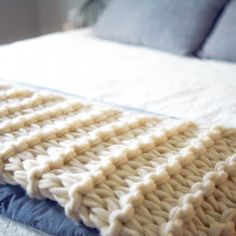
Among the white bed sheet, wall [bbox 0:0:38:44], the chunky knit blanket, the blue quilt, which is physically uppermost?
the chunky knit blanket

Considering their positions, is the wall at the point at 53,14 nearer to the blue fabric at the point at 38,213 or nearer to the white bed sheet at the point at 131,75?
the white bed sheet at the point at 131,75

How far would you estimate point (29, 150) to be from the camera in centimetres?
78

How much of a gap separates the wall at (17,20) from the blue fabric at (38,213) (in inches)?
92.1

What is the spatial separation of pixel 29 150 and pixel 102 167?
0.16 metres

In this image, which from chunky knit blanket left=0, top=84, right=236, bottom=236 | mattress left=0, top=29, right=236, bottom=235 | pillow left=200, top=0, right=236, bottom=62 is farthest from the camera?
pillow left=200, top=0, right=236, bottom=62

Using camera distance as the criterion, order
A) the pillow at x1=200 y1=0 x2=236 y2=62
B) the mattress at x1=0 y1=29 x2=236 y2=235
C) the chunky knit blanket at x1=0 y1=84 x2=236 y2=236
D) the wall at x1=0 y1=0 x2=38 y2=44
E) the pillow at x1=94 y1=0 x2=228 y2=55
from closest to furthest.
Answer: the chunky knit blanket at x1=0 y1=84 x2=236 y2=236
the mattress at x1=0 y1=29 x2=236 y2=235
the pillow at x1=200 y1=0 x2=236 y2=62
the pillow at x1=94 y1=0 x2=228 y2=55
the wall at x1=0 y1=0 x2=38 y2=44

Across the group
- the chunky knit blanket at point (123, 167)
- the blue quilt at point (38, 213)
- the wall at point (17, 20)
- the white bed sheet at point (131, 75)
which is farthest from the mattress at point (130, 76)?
the wall at point (17, 20)

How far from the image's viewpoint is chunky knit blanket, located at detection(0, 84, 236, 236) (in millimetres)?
617

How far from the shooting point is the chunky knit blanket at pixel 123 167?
2.02 ft

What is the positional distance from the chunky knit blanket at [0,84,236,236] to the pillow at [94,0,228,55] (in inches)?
37.9

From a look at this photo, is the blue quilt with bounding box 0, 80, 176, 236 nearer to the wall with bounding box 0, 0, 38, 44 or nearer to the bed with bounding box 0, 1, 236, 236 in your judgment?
the bed with bounding box 0, 1, 236, 236

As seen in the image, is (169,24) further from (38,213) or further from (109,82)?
(38,213)

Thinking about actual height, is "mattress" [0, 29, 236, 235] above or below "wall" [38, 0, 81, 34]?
above

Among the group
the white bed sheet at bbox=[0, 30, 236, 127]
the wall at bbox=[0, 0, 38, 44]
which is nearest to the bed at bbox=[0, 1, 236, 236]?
the white bed sheet at bbox=[0, 30, 236, 127]
